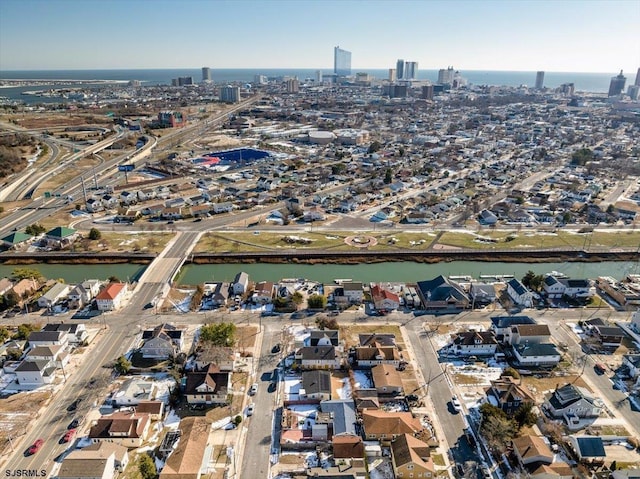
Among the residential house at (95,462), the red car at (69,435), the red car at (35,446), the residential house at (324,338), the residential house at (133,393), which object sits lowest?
the red car at (35,446)

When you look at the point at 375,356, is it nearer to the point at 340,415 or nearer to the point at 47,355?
the point at 340,415

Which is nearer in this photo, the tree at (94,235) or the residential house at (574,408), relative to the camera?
the residential house at (574,408)

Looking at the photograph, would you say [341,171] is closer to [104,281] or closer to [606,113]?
[104,281]

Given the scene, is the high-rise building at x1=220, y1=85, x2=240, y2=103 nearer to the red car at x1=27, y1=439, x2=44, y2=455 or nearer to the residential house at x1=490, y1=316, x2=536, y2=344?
the residential house at x1=490, y1=316, x2=536, y2=344

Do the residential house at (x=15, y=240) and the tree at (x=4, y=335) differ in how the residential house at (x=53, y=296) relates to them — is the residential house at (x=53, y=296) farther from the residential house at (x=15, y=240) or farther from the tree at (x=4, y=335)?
the residential house at (x=15, y=240)

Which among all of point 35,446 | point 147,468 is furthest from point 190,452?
point 35,446

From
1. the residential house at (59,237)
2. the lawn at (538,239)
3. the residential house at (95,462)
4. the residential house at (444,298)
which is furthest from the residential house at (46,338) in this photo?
the lawn at (538,239)

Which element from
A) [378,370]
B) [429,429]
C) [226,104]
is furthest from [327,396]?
[226,104]
